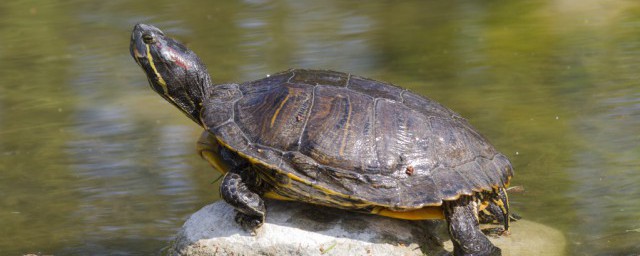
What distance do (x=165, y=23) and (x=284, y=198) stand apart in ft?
21.4

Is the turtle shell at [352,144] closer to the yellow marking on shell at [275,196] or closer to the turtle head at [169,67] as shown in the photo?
the yellow marking on shell at [275,196]

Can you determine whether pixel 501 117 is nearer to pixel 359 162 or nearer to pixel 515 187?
pixel 515 187

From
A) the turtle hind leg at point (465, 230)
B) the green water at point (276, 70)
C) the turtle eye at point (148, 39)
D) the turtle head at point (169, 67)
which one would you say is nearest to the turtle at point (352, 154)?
the turtle hind leg at point (465, 230)

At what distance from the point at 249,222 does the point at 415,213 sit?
3.04ft

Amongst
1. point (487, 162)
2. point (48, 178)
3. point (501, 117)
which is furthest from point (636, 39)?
point (48, 178)

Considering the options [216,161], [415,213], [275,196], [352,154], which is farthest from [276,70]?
[415,213]

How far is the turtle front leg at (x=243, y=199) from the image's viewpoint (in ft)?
15.4

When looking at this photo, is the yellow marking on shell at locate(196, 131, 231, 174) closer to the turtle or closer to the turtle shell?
the turtle

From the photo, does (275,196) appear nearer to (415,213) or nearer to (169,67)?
(415,213)

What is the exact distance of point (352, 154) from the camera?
4.74 metres

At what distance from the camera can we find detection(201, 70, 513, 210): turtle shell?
4.66 metres

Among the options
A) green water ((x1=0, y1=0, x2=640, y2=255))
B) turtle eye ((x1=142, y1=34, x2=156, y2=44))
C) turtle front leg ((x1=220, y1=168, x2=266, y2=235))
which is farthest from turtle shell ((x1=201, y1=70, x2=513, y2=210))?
green water ((x1=0, y1=0, x2=640, y2=255))

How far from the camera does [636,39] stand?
29.9ft

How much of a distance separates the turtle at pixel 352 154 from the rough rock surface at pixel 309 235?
10 cm
